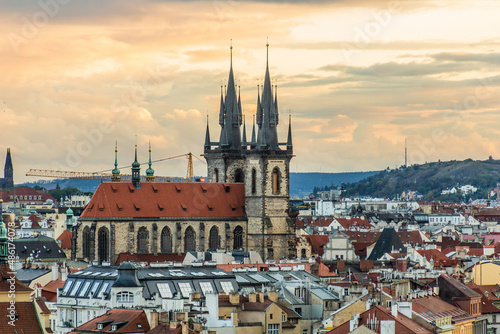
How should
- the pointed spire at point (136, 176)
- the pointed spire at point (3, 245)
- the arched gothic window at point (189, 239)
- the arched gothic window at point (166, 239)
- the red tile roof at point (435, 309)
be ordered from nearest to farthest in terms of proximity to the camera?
the pointed spire at point (3, 245), the red tile roof at point (435, 309), the arched gothic window at point (166, 239), the arched gothic window at point (189, 239), the pointed spire at point (136, 176)

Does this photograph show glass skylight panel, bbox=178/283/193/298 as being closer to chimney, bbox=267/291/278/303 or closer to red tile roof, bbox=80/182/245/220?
chimney, bbox=267/291/278/303

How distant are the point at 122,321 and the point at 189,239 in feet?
230

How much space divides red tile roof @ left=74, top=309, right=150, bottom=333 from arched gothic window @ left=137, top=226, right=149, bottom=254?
202 feet

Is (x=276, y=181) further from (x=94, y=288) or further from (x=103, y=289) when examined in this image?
(x=103, y=289)

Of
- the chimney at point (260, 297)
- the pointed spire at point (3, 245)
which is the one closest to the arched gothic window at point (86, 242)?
the chimney at point (260, 297)

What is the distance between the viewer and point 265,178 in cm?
14262

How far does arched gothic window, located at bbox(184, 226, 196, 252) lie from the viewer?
142113 mm

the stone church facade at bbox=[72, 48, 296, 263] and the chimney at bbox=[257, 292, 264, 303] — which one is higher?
the stone church facade at bbox=[72, 48, 296, 263]

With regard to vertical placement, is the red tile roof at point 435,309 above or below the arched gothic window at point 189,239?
below

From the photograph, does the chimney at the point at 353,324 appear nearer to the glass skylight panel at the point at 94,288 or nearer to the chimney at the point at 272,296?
the chimney at the point at 272,296

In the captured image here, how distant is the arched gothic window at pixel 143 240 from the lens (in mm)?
139125

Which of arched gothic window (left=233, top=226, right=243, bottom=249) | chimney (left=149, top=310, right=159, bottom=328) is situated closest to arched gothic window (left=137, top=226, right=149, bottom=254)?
arched gothic window (left=233, top=226, right=243, bottom=249)

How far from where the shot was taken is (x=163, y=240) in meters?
141

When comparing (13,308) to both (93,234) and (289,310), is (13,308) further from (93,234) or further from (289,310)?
(93,234)
